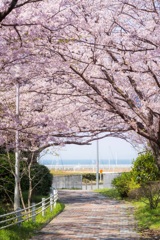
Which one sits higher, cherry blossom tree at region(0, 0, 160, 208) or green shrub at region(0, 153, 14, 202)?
cherry blossom tree at region(0, 0, 160, 208)

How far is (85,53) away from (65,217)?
31.5ft

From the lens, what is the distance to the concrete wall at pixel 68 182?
46.2 m

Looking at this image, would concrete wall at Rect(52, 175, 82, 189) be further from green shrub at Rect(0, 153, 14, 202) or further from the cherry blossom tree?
the cherry blossom tree

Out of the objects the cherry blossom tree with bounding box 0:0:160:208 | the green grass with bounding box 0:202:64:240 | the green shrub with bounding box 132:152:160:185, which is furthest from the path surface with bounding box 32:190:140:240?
the green shrub with bounding box 132:152:160:185

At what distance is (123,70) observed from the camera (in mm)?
11383

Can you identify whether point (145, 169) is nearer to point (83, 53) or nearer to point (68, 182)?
point (83, 53)

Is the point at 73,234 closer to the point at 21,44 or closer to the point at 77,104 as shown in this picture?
the point at 77,104

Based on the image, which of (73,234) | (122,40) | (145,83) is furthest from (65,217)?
(122,40)

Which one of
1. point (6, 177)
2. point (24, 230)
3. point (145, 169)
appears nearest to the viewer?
point (24, 230)

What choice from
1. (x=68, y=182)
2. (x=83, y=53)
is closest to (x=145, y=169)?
(x=83, y=53)

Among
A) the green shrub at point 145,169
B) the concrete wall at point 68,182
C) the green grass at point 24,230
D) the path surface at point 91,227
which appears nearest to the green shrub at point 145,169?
the green shrub at point 145,169

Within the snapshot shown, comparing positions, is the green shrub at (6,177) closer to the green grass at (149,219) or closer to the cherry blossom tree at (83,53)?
the green grass at (149,219)

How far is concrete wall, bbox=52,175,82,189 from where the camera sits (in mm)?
46188

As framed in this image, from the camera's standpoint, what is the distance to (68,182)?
46719 millimetres
